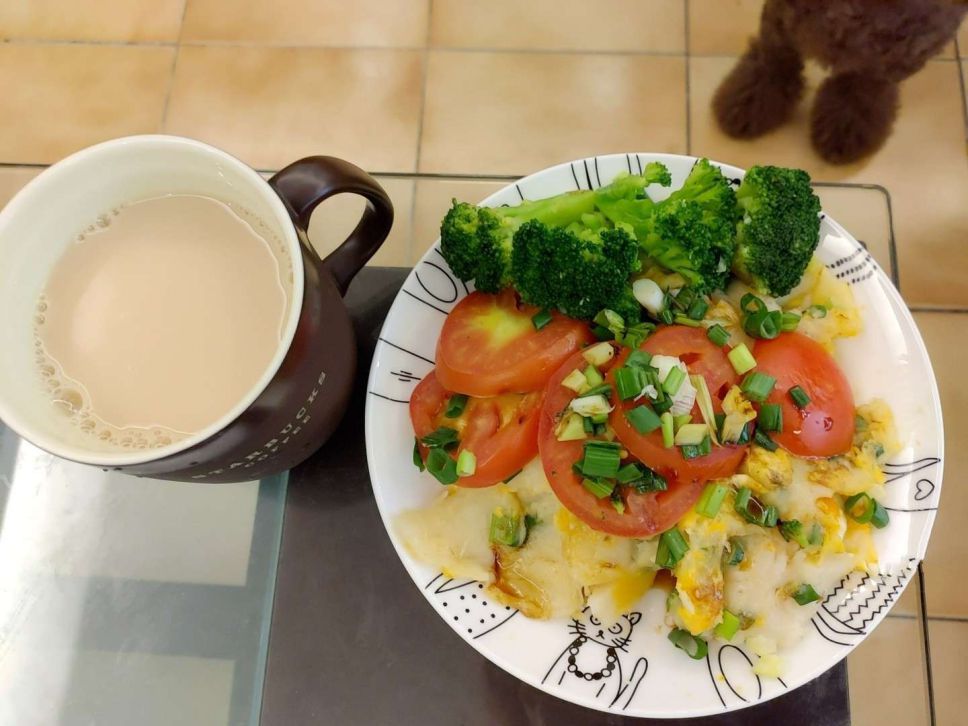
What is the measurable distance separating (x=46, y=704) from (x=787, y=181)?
1185 mm

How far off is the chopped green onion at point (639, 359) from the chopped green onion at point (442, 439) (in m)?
0.22

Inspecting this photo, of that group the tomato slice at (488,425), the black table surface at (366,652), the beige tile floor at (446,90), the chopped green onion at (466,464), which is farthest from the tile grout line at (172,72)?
the chopped green onion at (466,464)

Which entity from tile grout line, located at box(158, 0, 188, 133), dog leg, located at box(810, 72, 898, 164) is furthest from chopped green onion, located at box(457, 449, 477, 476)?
tile grout line, located at box(158, 0, 188, 133)

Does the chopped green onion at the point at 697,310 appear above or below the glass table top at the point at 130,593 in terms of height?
above

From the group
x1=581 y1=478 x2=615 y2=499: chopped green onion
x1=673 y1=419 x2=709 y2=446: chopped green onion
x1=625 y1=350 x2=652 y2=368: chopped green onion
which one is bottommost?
x1=581 y1=478 x2=615 y2=499: chopped green onion

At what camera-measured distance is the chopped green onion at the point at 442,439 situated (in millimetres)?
893

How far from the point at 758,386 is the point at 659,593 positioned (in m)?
0.27

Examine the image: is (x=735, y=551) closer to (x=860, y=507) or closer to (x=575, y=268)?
(x=860, y=507)

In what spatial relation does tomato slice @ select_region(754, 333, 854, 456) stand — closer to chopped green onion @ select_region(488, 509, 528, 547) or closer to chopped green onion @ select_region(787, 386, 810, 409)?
chopped green onion @ select_region(787, 386, 810, 409)

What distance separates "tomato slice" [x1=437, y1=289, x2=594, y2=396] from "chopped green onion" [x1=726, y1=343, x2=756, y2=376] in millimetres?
165

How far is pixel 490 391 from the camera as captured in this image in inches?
34.8

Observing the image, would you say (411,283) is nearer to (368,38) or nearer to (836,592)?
(836,592)

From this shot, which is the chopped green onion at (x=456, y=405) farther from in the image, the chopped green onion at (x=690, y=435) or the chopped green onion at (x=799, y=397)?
the chopped green onion at (x=799, y=397)

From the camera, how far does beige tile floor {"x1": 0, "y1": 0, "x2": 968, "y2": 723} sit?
1548 mm
